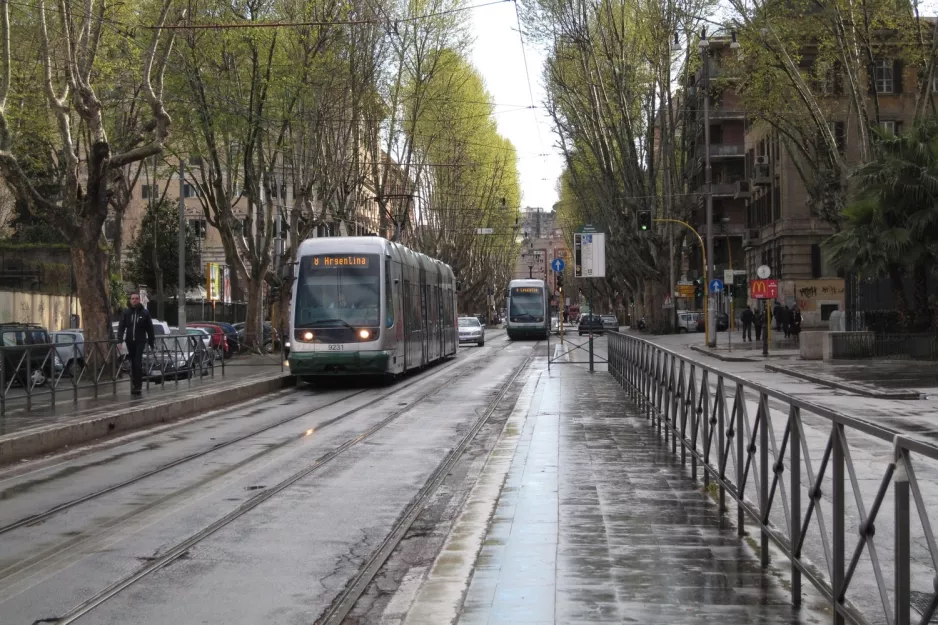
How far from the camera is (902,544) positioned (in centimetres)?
394

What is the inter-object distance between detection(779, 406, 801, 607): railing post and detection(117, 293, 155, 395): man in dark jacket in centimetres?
1512

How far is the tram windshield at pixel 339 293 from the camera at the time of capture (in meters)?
24.1

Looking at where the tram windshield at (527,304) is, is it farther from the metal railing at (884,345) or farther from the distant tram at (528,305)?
the metal railing at (884,345)

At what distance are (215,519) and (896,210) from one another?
25.4 metres

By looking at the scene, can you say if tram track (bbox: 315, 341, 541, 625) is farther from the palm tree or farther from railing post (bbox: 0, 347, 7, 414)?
the palm tree

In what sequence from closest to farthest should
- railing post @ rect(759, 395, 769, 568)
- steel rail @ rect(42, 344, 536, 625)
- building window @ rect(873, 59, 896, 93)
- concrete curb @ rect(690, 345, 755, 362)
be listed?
1. steel rail @ rect(42, 344, 536, 625)
2. railing post @ rect(759, 395, 769, 568)
3. concrete curb @ rect(690, 345, 755, 362)
4. building window @ rect(873, 59, 896, 93)

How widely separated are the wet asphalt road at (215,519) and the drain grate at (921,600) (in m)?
3.19

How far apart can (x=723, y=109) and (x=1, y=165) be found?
6124 centimetres

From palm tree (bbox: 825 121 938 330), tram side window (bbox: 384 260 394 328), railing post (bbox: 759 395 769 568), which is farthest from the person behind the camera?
palm tree (bbox: 825 121 938 330)

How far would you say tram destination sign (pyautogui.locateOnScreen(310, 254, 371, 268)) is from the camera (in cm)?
2425

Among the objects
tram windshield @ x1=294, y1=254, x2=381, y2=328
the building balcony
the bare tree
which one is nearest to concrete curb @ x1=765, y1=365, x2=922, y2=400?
tram windshield @ x1=294, y1=254, x2=381, y2=328

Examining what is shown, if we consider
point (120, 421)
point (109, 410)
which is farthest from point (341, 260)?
point (120, 421)

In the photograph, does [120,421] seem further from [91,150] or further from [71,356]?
[91,150]

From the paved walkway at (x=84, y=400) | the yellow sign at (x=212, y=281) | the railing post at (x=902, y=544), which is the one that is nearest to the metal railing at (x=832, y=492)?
the railing post at (x=902, y=544)
